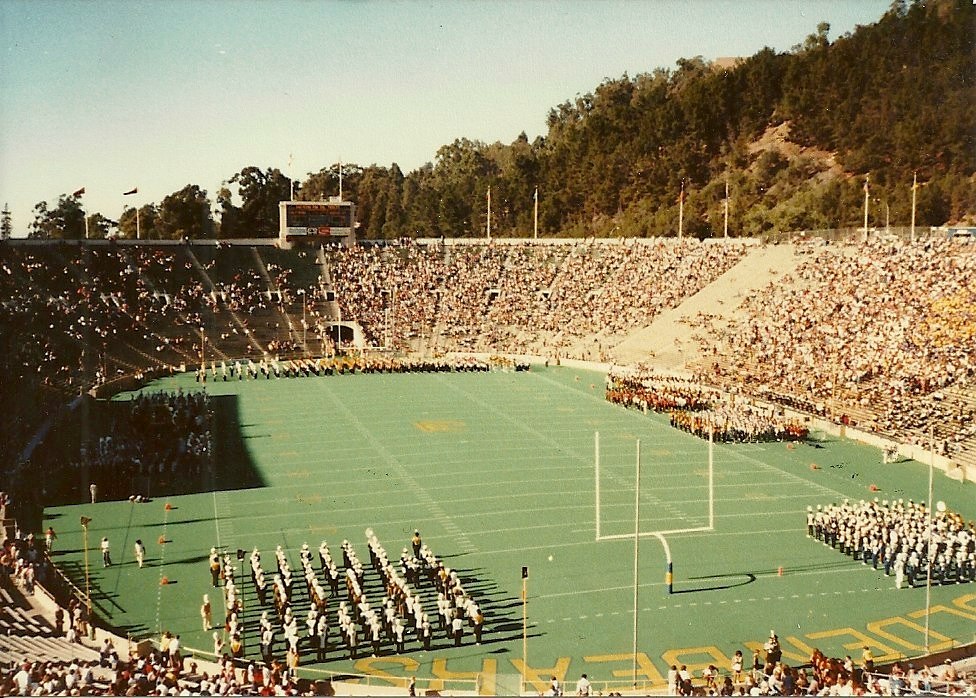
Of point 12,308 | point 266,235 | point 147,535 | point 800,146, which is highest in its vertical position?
point 800,146

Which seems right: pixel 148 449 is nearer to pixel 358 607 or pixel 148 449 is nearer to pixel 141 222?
pixel 358 607

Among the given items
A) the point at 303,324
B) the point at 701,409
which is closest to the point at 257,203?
the point at 303,324

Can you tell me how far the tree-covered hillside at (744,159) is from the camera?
200 feet

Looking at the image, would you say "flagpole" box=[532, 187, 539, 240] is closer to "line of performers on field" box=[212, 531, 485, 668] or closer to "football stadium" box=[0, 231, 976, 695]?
"football stadium" box=[0, 231, 976, 695]

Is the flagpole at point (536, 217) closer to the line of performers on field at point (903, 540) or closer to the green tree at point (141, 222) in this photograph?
the green tree at point (141, 222)

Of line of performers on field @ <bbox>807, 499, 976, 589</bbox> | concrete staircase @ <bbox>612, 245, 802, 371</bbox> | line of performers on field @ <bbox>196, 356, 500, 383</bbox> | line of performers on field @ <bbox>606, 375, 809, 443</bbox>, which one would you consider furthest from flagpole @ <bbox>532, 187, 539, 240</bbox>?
line of performers on field @ <bbox>807, 499, 976, 589</bbox>

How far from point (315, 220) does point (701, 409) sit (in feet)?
112

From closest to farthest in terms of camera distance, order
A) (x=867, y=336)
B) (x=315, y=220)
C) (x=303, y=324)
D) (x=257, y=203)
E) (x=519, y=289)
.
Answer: (x=867, y=336)
(x=303, y=324)
(x=519, y=289)
(x=315, y=220)
(x=257, y=203)

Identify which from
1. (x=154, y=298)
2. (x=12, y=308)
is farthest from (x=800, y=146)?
(x=12, y=308)

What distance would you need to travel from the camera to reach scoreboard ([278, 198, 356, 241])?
197ft

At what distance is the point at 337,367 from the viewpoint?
4441 centimetres

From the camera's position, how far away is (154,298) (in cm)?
5031

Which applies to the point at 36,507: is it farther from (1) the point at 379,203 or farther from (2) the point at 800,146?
(1) the point at 379,203

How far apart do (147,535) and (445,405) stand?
16380mm
